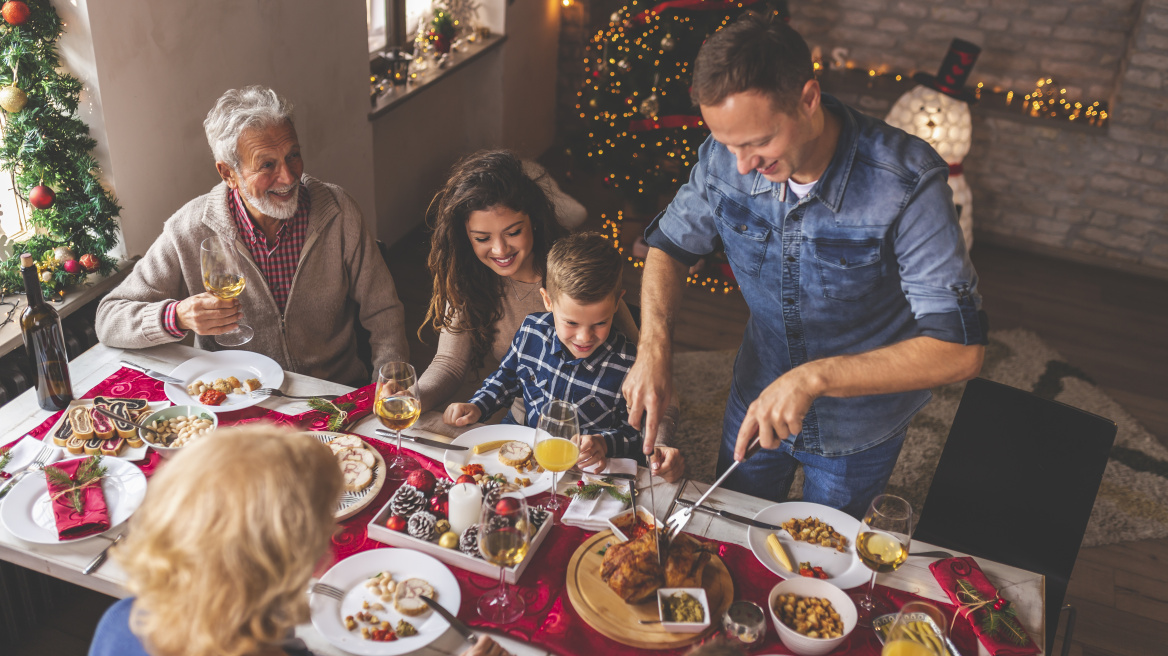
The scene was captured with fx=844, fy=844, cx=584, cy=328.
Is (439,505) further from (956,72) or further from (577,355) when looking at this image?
(956,72)

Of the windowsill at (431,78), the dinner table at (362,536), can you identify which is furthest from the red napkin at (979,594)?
the windowsill at (431,78)

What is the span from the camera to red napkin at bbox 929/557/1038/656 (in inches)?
58.6

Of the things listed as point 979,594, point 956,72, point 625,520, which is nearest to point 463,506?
point 625,520

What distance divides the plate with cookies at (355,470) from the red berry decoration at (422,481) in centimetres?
7

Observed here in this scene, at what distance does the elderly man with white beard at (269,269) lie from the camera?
7.22ft

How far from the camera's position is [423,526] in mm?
1628

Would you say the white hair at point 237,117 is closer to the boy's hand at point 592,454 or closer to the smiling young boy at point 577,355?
the smiling young boy at point 577,355

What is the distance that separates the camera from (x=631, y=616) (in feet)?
4.86

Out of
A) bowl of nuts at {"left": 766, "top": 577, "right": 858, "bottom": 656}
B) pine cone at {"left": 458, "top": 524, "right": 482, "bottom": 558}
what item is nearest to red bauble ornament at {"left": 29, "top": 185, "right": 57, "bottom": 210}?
pine cone at {"left": 458, "top": 524, "right": 482, "bottom": 558}

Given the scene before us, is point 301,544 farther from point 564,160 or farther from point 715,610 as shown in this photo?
point 564,160

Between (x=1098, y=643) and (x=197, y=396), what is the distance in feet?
9.01

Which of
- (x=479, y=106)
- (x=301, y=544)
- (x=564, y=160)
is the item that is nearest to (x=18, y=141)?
(x=301, y=544)

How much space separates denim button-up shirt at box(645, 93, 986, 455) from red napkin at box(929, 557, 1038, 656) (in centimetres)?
40

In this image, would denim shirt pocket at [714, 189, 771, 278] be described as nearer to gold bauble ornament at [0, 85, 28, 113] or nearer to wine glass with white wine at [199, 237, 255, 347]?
wine glass with white wine at [199, 237, 255, 347]
